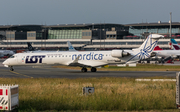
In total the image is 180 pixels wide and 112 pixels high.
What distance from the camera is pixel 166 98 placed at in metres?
15.1

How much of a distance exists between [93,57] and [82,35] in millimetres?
116756

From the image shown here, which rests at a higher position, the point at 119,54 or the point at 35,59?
the point at 119,54

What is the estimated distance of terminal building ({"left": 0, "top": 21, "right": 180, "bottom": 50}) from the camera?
468 ft

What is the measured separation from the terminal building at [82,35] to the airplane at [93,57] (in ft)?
318

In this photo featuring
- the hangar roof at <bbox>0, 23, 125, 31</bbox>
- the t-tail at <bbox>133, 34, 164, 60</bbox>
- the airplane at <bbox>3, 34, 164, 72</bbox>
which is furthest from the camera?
the hangar roof at <bbox>0, 23, 125, 31</bbox>

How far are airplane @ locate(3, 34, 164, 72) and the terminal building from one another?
96831 millimetres

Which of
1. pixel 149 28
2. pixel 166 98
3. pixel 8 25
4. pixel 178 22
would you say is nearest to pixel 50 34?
pixel 8 25

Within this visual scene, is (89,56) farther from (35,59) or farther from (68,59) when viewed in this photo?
(35,59)

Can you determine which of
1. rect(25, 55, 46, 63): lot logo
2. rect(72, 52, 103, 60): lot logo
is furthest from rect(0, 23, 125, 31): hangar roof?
rect(72, 52, 103, 60): lot logo

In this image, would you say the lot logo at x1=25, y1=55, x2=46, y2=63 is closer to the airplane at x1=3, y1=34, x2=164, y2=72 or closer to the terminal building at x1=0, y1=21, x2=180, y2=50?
the airplane at x1=3, y1=34, x2=164, y2=72

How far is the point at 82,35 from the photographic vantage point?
15725cm

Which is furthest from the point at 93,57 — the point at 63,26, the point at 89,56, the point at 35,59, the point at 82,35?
the point at 63,26

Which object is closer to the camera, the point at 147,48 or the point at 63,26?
the point at 147,48

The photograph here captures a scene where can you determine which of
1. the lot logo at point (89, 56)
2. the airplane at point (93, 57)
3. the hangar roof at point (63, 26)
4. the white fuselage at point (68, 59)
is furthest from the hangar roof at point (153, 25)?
the lot logo at point (89, 56)
